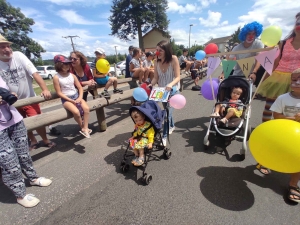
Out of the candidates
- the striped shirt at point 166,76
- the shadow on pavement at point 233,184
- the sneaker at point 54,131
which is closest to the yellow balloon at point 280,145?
the shadow on pavement at point 233,184

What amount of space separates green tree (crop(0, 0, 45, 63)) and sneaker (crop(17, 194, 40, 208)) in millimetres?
32261

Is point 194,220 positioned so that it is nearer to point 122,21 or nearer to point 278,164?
point 278,164

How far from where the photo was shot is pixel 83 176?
111 inches

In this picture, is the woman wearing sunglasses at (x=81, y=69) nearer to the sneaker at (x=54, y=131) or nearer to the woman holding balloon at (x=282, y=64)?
the sneaker at (x=54, y=131)

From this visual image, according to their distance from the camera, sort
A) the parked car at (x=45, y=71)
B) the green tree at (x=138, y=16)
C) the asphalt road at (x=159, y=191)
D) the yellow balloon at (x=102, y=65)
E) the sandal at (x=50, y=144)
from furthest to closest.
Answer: the green tree at (x=138, y=16) < the parked car at (x=45, y=71) < the yellow balloon at (x=102, y=65) < the sandal at (x=50, y=144) < the asphalt road at (x=159, y=191)

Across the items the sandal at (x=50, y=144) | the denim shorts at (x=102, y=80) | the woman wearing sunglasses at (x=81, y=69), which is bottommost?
the sandal at (x=50, y=144)

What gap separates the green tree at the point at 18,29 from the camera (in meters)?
27.2

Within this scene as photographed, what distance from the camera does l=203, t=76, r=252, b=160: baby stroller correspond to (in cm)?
310

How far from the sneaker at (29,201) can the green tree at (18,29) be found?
32261mm

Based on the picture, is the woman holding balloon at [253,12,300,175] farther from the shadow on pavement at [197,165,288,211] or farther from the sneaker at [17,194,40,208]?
the sneaker at [17,194,40,208]

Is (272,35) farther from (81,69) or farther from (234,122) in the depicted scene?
(81,69)

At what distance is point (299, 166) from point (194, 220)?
1.26m

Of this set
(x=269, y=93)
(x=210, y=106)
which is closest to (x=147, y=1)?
(x=210, y=106)

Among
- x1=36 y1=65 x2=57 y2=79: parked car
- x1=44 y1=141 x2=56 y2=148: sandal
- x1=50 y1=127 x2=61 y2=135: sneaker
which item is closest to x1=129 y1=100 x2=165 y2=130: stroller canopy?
x1=44 y1=141 x2=56 y2=148: sandal
